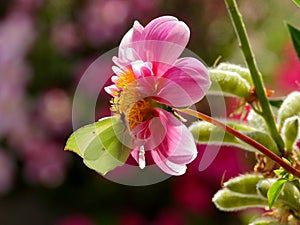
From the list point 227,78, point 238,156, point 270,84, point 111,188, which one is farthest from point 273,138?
point 111,188

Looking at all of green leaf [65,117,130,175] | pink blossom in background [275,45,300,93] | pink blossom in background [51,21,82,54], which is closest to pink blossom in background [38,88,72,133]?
pink blossom in background [51,21,82,54]

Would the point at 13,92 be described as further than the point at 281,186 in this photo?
Yes

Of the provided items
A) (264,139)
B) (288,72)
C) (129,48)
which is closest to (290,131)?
(264,139)

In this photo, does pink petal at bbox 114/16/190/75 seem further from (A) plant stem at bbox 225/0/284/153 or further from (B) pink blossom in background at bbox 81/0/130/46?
(B) pink blossom in background at bbox 81/0/130/46

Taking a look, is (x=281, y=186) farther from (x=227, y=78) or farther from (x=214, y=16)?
(x=214, y=16)

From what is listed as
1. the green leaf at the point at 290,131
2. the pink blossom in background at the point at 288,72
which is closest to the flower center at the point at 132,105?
the green leaf at the point at 290,131

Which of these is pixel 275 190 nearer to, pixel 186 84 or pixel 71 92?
pixel 186 84
